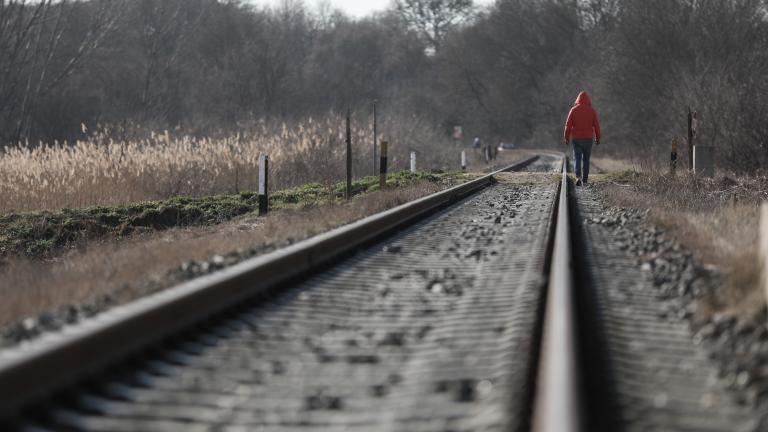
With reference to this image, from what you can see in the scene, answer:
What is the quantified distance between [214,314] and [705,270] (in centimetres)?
326

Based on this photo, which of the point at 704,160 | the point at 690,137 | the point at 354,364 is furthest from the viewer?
the point at 690,137

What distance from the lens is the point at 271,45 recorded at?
6469cm

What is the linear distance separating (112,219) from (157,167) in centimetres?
364

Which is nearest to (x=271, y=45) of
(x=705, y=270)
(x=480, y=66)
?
(x=480, y=66)

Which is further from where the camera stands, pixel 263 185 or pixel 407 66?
pixel 407 66

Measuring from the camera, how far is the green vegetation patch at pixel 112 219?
473 inches

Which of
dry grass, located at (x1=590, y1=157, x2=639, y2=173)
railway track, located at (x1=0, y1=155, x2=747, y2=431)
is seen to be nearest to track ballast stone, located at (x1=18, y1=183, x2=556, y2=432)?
railway track, located at (x1=0, y1=155, x2=747, y2=431)

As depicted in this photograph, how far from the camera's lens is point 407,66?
298 feet

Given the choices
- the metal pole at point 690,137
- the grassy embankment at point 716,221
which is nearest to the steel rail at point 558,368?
the grassy embankment at point 716,221

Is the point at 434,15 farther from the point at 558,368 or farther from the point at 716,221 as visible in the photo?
the point at 558,368

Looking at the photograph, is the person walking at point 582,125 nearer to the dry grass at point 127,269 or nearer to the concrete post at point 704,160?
the concrete post at point 704,160

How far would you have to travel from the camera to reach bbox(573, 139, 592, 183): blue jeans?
17594mm

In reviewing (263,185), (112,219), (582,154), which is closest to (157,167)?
(112,219)

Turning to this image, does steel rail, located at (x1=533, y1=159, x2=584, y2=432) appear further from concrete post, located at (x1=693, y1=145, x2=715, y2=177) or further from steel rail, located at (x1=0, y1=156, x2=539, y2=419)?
concrete post, located at (x1=693, y1=145, x2=715, y2=177)
